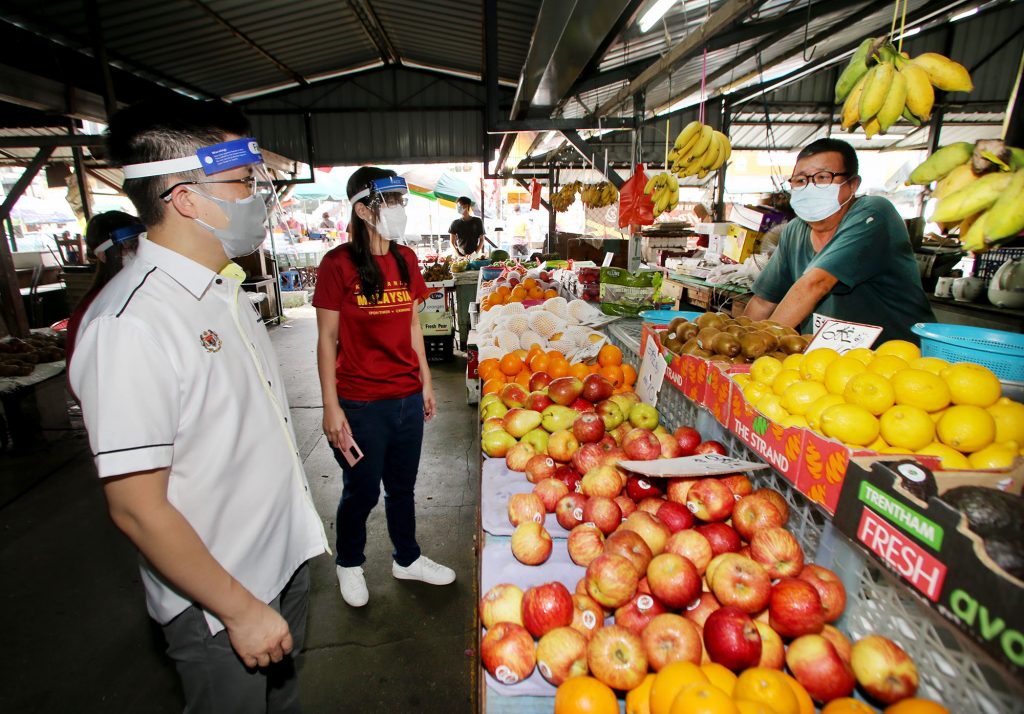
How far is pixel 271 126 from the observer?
13516mm

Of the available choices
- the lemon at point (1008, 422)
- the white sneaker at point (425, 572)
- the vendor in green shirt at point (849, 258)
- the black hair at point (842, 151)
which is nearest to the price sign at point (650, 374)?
the vendor in green shirt at point (849, 258)

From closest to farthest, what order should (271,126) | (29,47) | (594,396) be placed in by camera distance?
(594,396), (29,47), (271,126)

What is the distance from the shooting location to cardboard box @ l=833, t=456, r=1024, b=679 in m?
0.69

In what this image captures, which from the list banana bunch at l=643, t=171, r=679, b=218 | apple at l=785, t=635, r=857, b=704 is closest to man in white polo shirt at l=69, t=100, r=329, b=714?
apple at l=785, t=635, r=857, b=704

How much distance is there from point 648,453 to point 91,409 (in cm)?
159

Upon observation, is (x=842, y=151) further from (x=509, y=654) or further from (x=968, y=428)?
(x=509, y=654)

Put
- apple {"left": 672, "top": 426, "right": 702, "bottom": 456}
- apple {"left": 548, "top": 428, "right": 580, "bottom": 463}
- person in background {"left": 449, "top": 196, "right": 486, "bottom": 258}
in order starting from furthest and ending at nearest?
person in background {"left": 449, "top": 196, "right": 486, "bottom": 258}, apple {"left": 548, "top": 428, "right": 580, "bottom": 463}, apple {"left": 672, "top": 426, "right": 702, "bottom": 456}

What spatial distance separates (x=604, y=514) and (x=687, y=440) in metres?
0.52

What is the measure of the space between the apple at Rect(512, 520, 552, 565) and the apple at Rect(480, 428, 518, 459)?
0.69 meters

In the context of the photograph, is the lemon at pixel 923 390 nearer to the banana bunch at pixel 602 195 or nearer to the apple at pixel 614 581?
the apple at pixel 614 581

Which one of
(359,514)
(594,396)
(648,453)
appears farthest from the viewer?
(359,514)

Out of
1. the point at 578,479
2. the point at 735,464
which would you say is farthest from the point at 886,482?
the point at 578,479

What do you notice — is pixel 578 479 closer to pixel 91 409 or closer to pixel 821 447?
pixel 821 447

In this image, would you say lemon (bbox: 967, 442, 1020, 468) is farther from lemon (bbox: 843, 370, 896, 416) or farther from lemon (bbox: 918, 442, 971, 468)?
lemon (bbox: 843, 370, 896, 416)
